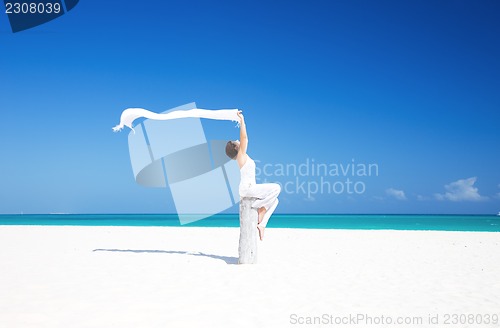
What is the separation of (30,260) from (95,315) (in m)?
5.05

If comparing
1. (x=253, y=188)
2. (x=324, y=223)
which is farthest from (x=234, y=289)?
(x=324, y=223)

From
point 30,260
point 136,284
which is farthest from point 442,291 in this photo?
point 30,260

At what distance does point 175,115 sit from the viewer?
28.5 ft

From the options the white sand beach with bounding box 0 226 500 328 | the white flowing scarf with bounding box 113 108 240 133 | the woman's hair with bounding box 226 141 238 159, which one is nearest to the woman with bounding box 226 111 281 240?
the woman's hair with bounding box 226 141 238 159

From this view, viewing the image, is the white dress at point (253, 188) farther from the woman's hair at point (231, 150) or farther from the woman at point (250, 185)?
the woman's hair at point (231, 150)

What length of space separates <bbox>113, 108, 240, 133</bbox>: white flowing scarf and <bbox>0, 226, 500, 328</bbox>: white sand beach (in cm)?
290

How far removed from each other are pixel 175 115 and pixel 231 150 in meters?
1.61

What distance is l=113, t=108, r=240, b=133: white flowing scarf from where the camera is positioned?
8070 mm

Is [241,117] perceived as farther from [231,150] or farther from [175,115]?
[175,115]

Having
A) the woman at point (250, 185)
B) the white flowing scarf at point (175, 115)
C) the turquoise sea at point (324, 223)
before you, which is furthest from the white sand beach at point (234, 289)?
the turquoise sea at point (324, 223)

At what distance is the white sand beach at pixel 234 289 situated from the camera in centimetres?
438

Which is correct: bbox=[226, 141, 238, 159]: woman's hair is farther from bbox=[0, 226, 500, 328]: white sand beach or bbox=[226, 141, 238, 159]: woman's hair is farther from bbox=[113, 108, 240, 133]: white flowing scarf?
bbox=[0, 226, 500, 328]: white sand beach

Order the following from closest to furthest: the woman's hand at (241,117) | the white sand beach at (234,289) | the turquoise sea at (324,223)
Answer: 1. the white sand beach at (234,289)
2. the woman's hand at (241,117)
3. the turquoise sea at (324,223)

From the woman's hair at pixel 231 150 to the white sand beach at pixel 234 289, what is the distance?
2127 millimetres
